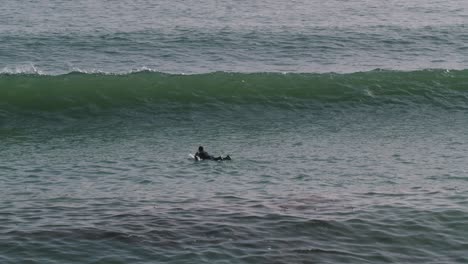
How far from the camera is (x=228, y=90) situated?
3209cm

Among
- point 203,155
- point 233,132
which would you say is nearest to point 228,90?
point 233,132

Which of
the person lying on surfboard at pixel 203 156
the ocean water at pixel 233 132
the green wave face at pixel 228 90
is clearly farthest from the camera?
the green wave face at pixel 228 90

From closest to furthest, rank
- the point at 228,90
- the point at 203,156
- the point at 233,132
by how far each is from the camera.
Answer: the point at 203,156 < the point at 233,132 < the point at 228,90

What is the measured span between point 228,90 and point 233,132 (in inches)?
184

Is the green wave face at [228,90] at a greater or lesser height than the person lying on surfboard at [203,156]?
greater

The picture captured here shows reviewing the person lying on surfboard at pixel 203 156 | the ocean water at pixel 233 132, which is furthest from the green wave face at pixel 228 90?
the person lying on surfboard at pixel 203 156

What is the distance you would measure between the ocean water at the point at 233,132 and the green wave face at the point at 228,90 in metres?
0.09

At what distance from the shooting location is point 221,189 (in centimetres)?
2053

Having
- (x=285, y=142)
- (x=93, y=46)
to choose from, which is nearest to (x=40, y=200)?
(x=285, y=142)

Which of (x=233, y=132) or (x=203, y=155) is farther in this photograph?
(x=233, y=132)

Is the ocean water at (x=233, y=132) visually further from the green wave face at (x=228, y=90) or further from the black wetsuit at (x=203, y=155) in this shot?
the black wetsuit at (x=203, y=155)

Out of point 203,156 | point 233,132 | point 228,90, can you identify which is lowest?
point 203,156

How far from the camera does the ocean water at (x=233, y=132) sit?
1698 centimetres

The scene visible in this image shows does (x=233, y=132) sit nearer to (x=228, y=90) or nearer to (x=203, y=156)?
(x=203, y=156)
